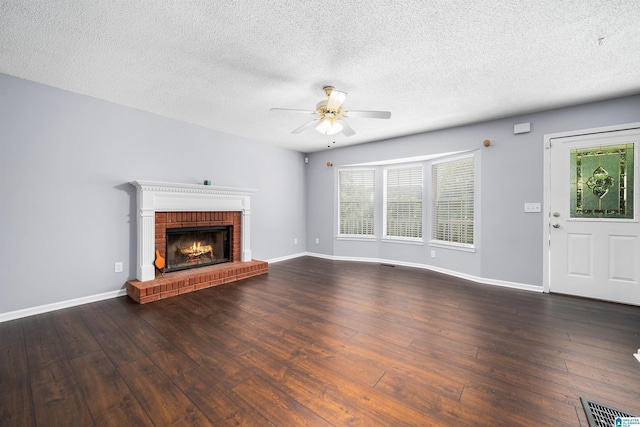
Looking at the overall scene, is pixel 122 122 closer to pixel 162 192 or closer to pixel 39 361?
pixel 162 192

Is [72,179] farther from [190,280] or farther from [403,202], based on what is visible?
[403,202]

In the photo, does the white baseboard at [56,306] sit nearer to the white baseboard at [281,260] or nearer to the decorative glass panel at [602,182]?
the white baseboard at [281,260]

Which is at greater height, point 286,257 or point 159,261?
point 159,261

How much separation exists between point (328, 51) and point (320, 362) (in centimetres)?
254

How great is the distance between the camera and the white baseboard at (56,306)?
2.58 m

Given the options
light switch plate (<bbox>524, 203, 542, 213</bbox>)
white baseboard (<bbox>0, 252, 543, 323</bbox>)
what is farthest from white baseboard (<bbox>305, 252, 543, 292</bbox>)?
light switch plate (<bbox>524, 203, 542, 213</bbox>)

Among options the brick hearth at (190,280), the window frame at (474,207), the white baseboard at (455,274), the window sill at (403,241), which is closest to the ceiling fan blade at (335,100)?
the window frame at (474,207)

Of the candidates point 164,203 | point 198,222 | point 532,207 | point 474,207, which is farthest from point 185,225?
point 532,207

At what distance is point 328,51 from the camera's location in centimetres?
219

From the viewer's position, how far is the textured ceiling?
1757mm

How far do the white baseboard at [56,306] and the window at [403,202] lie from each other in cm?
467

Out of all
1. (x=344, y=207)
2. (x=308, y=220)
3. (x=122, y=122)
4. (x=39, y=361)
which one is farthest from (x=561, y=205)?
(x=122, y=122)

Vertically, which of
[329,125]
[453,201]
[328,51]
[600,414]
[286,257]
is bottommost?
[600,414]

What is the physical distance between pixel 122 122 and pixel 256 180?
2.24 meters
